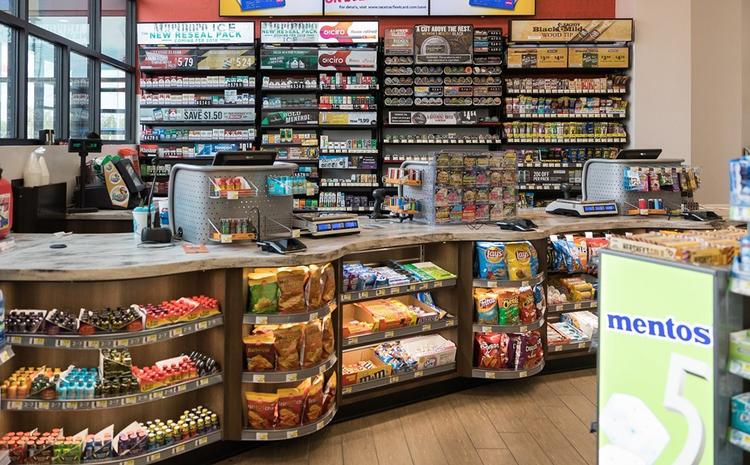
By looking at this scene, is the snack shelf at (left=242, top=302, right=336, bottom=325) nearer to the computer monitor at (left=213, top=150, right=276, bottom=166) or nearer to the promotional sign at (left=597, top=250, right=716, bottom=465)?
the computer monitor at (left=213, top=150, right=276, bottom=166)

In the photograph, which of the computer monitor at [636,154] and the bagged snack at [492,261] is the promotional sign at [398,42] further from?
the bagged snack at [492,261]

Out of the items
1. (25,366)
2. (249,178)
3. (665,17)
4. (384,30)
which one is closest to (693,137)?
(665,17)

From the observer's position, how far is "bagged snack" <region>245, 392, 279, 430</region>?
Answer: 3494 millimetres

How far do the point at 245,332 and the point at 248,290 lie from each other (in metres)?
Answer: 0.22

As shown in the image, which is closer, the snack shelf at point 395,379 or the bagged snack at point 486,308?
the snack shelf at point 395,379

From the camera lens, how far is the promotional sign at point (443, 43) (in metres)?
7.81

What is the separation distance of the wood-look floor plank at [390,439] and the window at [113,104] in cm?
551

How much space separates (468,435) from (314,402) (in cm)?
93

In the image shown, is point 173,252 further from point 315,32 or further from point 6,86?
point 315,32

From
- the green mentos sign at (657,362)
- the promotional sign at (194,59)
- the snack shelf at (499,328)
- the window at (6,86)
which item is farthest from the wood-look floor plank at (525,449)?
the promotional sign at (194,59)

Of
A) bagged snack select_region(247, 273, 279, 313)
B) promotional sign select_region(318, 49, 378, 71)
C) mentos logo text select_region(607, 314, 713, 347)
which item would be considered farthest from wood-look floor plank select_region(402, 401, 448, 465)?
promotional sign select_region(318, 49, 378, 71)

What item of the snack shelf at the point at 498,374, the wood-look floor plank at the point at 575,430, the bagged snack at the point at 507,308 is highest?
the bagged snack at the point at 507,308

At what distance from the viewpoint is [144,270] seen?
3.11 meters

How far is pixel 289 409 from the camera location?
3555mm
